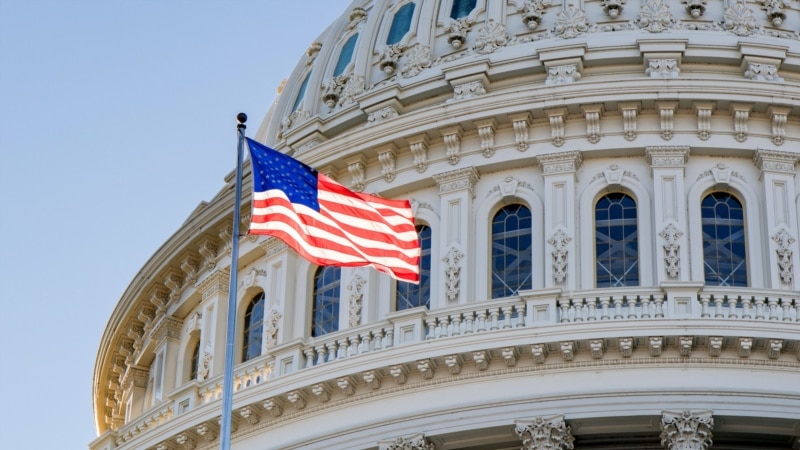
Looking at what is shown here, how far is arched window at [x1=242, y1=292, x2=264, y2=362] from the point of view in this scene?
47719 millimetres

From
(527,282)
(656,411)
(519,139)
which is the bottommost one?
(656,411)

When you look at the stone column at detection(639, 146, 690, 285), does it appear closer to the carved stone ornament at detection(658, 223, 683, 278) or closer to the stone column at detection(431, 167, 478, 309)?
the carved stone ornament at detection(658, 223, 683, 278)

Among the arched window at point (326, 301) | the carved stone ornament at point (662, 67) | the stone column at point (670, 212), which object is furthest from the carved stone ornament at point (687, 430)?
the carved stone ornament at point (662, 67)

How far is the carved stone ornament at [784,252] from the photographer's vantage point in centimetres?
4316

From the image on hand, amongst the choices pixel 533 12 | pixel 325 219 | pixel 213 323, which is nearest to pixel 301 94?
pixel 533 12

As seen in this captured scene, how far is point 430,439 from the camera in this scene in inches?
1615

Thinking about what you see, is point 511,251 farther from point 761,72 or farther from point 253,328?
point 761,72

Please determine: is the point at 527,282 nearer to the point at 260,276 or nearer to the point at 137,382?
the point at 260,276

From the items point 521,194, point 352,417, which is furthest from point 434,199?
point 352,417

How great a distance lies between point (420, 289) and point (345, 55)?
1055 centimetres

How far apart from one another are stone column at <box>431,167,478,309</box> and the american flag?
20.9 feet

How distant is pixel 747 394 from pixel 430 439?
235 inches

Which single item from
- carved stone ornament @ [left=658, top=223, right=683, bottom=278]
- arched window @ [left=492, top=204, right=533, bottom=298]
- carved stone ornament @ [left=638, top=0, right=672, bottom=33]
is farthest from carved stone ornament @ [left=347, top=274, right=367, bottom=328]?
carved stone ornament @ [left=638, top=0, right=672, bottom=33]

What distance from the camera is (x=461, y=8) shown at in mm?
52094
